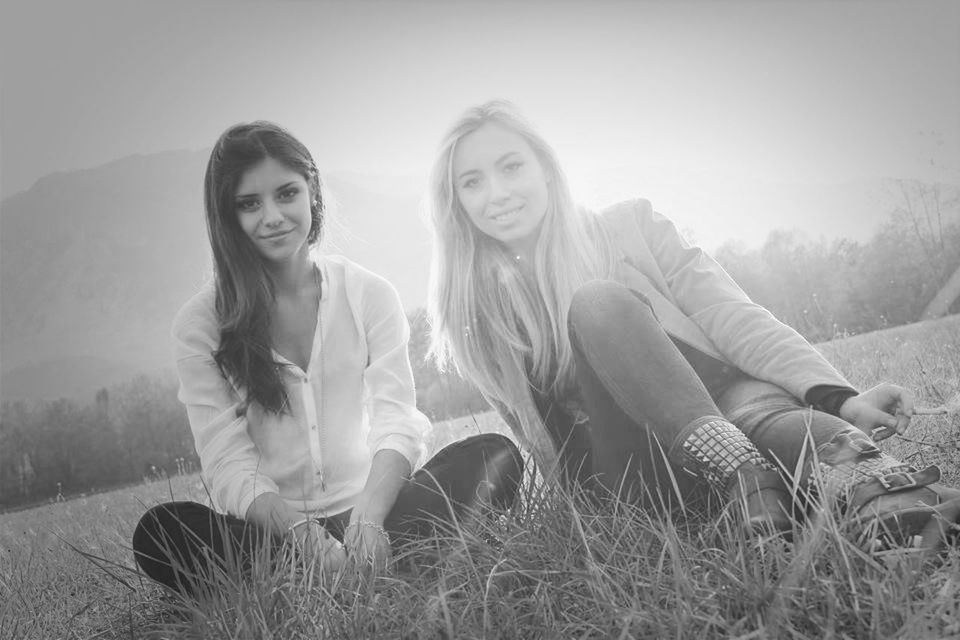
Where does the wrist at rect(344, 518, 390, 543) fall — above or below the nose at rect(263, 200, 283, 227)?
below

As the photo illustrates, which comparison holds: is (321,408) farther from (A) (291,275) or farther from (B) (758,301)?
(B) (758,301)

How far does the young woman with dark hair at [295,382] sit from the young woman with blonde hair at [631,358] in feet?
0.76

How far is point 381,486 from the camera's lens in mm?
1712

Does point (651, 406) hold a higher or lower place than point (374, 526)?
higher

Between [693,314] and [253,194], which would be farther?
[253,194]

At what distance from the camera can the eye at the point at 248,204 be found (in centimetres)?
201

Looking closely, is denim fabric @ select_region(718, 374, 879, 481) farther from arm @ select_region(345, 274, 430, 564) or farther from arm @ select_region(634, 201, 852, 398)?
arm @ select_region(345, 274, 430, 564)

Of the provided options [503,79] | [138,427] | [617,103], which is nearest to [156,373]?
[138,427]

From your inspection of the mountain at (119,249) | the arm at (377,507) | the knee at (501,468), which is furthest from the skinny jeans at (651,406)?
the mountain at (119,249)

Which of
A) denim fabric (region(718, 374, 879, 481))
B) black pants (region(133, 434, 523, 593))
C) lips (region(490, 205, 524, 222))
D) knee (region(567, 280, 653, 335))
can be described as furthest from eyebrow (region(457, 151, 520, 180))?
denim fabric (region(718, 374, 879, 481))

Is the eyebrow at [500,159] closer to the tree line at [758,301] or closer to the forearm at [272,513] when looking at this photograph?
the forearm at [272,513]

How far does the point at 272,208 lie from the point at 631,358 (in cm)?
115

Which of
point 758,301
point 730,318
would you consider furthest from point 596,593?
point 758,301

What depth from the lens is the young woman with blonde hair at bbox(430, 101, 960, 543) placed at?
1.17 meters
